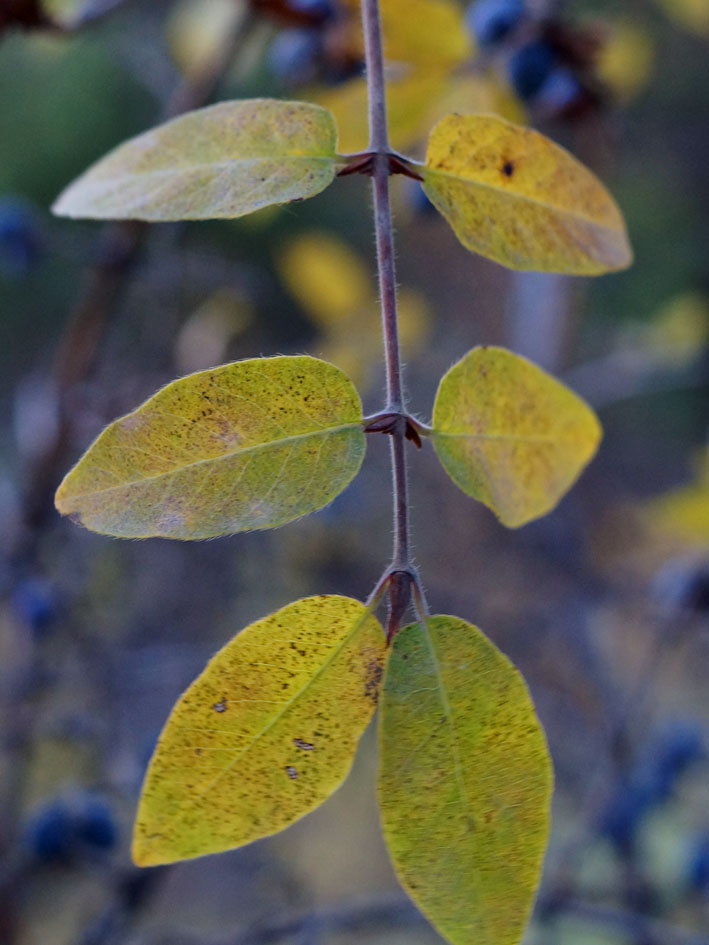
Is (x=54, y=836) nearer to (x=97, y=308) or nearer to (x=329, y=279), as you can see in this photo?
(x=97, y=308)

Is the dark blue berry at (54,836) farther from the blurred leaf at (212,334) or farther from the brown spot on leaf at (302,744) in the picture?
the brown spot on leaf at (302,744)

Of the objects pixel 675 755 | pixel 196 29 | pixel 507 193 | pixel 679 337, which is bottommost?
pixel 675 755

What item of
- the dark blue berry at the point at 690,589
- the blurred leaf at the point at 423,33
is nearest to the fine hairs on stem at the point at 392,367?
the blurred leaf at the point at 423,33

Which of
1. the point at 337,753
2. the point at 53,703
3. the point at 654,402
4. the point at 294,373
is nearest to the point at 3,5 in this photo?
the point at 294,373

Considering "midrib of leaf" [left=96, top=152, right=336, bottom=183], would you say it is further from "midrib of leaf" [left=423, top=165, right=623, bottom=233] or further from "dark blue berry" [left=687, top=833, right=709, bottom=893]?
"dark blue berry" [left=687, top=833, right=709, bottom=893]

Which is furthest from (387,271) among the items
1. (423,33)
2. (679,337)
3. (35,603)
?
(679,337)

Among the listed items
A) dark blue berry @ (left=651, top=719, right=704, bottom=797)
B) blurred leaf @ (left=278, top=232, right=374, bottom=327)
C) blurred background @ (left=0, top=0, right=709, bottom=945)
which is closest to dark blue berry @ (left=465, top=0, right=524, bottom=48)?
blurred background @ (left=0, top=0, right=709, bottom=945)
